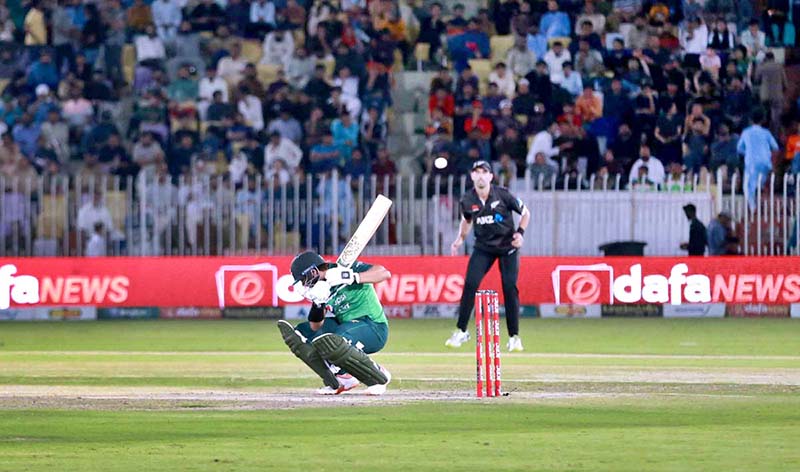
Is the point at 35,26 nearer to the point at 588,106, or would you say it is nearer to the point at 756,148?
the point at 588,106

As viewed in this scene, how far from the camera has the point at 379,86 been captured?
27.8 m

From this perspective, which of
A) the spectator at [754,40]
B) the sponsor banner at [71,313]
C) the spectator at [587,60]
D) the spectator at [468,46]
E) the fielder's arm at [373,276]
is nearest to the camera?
the fielder's arm at [373,276]

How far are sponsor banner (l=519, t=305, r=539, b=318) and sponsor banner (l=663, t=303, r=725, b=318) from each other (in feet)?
6.38

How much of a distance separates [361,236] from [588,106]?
548 inches

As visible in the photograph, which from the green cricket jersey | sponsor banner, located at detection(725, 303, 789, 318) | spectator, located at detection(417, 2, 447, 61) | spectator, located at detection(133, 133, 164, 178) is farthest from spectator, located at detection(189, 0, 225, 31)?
the green cricket jersey

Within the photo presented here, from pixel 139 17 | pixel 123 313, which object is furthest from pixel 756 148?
pixel 139 17

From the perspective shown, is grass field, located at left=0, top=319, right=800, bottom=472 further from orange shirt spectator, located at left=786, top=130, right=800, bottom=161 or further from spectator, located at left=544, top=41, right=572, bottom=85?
spectator, located at left=544, top=41, right=572, bottom=85

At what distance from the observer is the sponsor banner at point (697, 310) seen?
2436 cm

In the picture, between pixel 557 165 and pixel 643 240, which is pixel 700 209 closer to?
pixel 643 240

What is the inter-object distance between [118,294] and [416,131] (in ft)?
20.4

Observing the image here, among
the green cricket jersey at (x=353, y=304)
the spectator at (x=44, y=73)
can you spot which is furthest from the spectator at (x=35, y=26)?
the green cricket jersey at (x=353, y=304)

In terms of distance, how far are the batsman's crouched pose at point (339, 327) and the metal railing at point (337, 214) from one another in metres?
11.0

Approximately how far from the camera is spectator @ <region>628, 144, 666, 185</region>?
25.0 metres

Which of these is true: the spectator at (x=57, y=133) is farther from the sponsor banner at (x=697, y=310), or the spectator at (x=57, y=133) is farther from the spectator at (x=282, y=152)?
the sponsor banner at (x=697, y=310)
